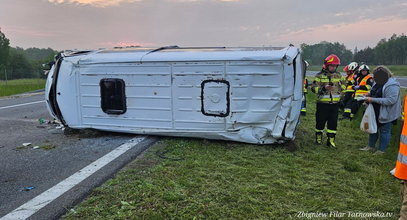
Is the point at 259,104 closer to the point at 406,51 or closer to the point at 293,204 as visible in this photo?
the point at 293,204

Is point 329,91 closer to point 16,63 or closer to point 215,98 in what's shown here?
point 215,98

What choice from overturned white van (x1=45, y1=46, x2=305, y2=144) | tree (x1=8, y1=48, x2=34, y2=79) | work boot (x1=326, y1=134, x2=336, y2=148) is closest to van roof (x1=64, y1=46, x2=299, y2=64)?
overturned white van (x1=45, y1=46, x2=305, y2=144)

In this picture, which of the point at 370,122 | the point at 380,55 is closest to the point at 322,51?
the point at 380,55

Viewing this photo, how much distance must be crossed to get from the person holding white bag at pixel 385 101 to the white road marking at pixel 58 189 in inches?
173

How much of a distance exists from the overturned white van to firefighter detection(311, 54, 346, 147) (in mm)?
388

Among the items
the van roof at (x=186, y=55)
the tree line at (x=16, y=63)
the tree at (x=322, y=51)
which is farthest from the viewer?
the tree at (x=322, y=51)

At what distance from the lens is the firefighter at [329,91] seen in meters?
5.70

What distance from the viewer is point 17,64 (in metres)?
68.8

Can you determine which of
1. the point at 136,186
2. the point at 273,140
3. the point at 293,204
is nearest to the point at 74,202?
the point at 136,186

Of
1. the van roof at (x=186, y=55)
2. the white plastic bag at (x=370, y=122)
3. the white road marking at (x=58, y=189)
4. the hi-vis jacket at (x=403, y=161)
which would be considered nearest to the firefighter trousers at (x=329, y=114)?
the white plastic bag at (x=370, y=122)

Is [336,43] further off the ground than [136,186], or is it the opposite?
[336,43]

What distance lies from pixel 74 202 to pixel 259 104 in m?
3.46

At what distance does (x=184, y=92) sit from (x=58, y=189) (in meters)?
2.87

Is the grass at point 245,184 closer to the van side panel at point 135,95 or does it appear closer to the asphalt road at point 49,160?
the asphalt road at point 49,160
